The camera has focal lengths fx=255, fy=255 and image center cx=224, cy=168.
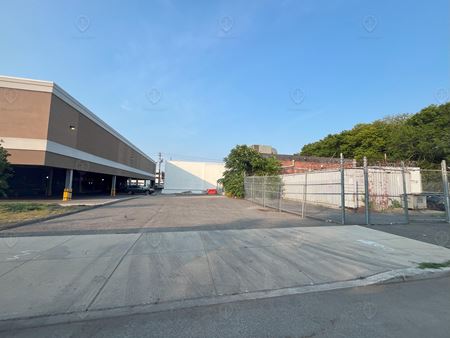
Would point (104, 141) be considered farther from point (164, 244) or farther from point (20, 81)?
point (164, 244)

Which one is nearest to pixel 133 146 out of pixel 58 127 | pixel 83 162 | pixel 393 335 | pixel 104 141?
pixel 104 141

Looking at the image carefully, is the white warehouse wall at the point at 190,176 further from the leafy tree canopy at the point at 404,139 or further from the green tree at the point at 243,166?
the leafy tree canopy at the point at 404,139

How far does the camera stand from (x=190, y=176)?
55.8 meters

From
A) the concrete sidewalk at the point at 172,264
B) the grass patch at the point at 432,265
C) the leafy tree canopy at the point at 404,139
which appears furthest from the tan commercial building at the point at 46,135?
the leafy tree canopy at the point at 404,139

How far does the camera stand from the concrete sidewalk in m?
4.04

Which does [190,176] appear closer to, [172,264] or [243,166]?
[243,166]

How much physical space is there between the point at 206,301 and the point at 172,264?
1713 mm

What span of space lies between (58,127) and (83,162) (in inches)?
215

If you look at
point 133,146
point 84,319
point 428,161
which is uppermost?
point 133,146

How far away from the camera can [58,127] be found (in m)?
21.3

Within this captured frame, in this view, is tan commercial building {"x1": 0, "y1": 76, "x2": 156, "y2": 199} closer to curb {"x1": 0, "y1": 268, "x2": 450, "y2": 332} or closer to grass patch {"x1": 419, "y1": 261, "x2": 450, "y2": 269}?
curb {"x1": 0, "y1": 268, "x2": 450, "y2": 332}

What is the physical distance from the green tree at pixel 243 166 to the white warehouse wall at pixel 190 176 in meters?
25.2

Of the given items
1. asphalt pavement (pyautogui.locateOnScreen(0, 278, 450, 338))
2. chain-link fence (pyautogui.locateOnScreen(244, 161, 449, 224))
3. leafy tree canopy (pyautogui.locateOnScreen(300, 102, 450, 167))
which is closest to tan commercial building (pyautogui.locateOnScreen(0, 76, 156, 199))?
chain-link fence (pyautogui.locateOnScreen(244, 161, 449, 224))

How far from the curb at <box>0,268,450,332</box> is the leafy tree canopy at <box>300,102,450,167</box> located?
100 feet
